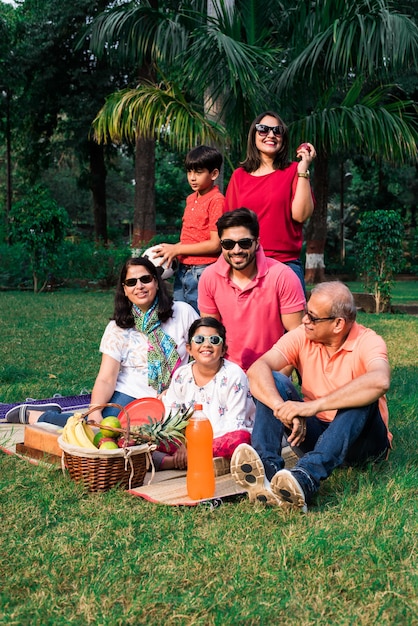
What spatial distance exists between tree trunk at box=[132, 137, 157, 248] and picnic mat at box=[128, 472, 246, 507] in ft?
51.1

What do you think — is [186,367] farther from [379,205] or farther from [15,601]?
[379,205]

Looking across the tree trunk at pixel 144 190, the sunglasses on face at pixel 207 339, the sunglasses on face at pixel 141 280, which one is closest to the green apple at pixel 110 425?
the sunglasses on face at pixel 207 339

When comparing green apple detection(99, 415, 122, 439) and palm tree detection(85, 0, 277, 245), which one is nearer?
green apple detection(99, 415, 122, 439)

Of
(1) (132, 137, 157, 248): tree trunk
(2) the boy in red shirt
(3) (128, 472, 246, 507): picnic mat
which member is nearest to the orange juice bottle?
(3) (128, 472, 246, 507): picnic mat

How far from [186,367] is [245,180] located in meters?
1.31

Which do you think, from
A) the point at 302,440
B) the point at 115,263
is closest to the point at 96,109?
the point at 115,263

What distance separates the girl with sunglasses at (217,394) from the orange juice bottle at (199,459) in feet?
1.36

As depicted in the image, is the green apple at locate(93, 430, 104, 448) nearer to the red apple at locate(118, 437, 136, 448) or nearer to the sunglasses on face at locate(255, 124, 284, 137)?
the red apple at locate(118, 437, 136, 448)

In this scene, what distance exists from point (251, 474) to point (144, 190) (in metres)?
16.6

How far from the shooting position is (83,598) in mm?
2578

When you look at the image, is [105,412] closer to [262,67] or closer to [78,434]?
[78,434]

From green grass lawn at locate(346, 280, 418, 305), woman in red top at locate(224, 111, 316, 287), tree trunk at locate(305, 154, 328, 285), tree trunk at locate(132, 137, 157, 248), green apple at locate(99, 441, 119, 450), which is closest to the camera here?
green apple at locate(99, 441, 119, 450)

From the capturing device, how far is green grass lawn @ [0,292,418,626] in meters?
2.53

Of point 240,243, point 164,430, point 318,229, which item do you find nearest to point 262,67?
point 240,243
